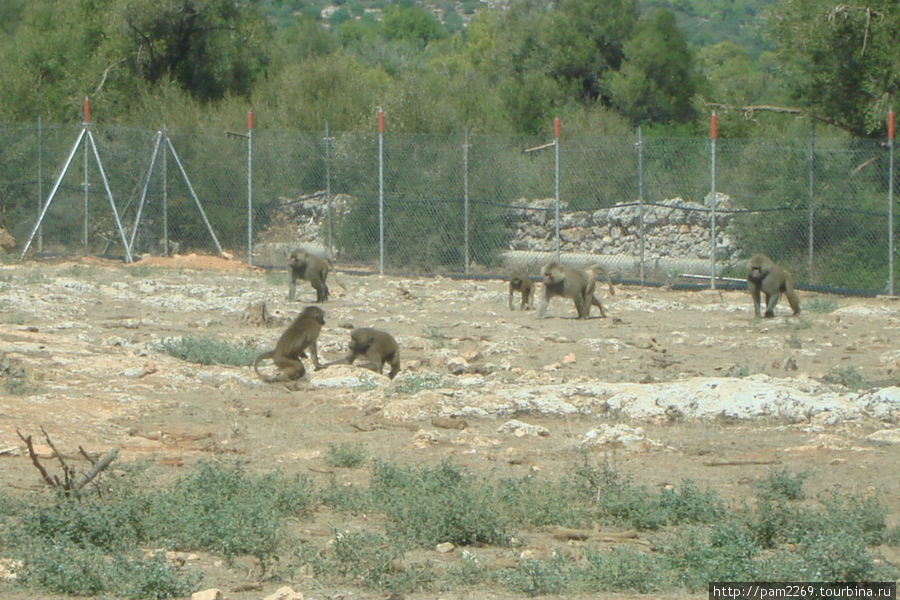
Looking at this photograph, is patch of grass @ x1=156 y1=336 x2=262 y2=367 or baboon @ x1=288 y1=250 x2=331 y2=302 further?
baboon @ x1=288 y1=250 x2=331 y2=302

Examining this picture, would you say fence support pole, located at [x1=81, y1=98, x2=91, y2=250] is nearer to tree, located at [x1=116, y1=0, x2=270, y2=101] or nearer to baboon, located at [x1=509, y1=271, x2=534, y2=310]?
tree, located at [x1=116, y1=0, x2=270, y2=101]

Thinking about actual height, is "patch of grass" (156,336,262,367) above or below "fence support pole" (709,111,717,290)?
below

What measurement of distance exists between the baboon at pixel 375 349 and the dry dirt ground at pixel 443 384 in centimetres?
33

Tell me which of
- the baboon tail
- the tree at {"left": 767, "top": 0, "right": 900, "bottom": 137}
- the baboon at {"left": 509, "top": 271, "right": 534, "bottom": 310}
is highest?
the tree at {"left": 767, "top": 0, "right": 900, "bottom": 137}

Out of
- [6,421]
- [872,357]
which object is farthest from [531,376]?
[6,421]

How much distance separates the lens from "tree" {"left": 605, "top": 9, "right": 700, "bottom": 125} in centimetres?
3550

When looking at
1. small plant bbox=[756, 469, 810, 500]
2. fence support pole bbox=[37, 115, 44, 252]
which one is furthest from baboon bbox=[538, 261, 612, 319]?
fence support pole bbox=[37, 115, 44, 252]

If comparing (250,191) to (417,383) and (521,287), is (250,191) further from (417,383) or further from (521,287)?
(417,383)

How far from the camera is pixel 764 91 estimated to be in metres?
43.3

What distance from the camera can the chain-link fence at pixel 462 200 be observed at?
763 inches

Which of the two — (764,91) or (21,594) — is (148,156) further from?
(764,91)

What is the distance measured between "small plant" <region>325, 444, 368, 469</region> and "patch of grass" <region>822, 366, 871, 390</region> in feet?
17.0

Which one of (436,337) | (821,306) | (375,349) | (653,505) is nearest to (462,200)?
(821,306)

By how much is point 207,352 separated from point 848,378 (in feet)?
21.7
